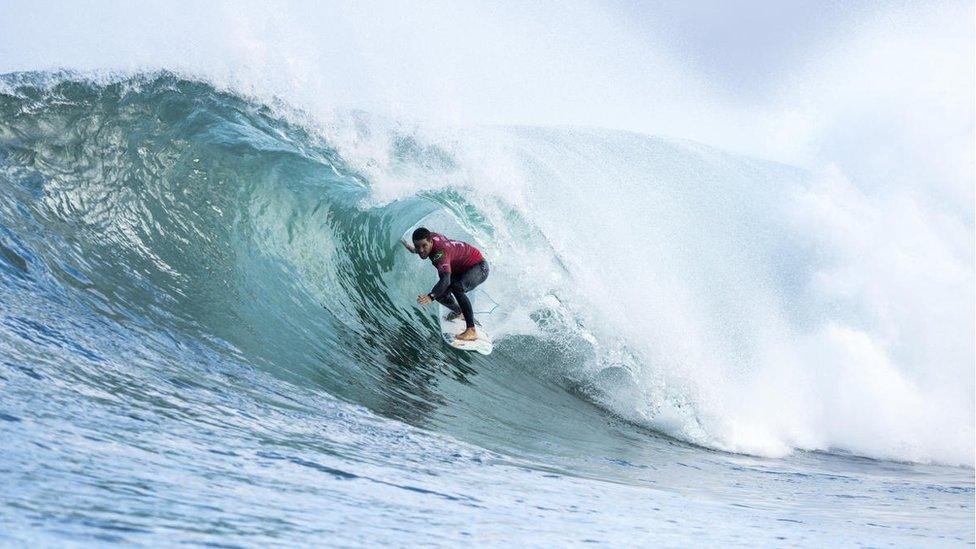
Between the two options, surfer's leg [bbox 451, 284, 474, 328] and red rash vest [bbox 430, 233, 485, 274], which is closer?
red rash vest [bbox 430, 233, 485, 274]

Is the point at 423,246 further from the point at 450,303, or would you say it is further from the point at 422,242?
the point at 450,303

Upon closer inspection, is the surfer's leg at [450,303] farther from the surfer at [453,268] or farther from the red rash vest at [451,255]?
the red rash vest at [451,255]

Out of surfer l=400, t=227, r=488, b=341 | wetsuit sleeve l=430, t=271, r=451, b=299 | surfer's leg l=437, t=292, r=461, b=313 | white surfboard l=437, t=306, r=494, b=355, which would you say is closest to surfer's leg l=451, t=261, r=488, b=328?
surfer l=400, t=227, r=488, b=341

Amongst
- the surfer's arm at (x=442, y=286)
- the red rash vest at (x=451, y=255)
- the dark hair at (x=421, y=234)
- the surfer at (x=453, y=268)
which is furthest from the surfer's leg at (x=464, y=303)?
the dark hair at (x=421, y=234)

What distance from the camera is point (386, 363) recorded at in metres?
6.07

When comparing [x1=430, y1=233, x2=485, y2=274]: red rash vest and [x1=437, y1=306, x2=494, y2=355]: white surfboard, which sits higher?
[x1=430, y1=233, x2=485, y2=274]: red rash vest

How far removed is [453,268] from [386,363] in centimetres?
116

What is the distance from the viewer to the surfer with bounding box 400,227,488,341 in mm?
6332

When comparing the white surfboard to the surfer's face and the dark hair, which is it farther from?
the dark hair

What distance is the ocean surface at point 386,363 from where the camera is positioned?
2.80m

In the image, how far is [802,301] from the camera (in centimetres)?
1463

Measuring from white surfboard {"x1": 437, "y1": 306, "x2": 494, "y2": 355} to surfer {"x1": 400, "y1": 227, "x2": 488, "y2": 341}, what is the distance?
0.23ft

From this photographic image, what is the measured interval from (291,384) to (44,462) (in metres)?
2.44

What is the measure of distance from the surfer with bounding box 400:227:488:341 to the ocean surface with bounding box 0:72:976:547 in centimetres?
43
